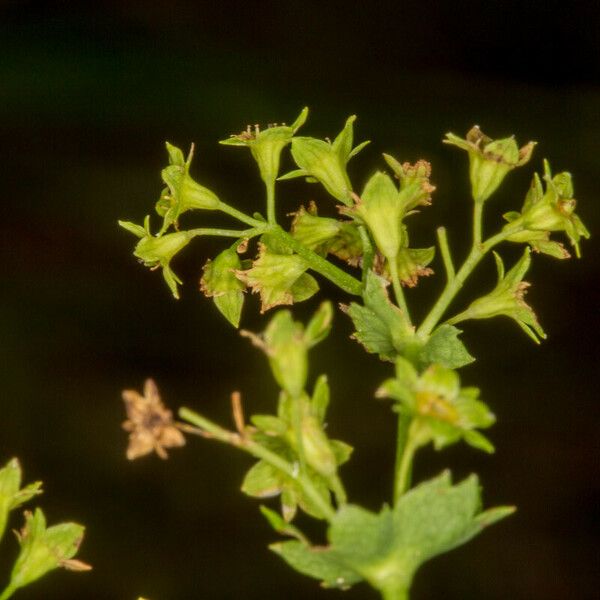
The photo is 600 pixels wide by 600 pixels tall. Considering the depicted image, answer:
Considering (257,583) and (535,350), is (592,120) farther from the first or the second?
(257,583)

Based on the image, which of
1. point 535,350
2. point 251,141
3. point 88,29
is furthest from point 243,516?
point 251,141

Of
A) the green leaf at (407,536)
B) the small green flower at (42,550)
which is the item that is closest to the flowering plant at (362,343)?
the green leaf at (407,536)

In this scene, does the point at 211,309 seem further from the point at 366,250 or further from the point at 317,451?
the point at 317,451

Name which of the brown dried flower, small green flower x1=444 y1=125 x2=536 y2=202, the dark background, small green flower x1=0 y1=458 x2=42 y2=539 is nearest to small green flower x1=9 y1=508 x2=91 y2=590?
small green flower x1=0 y1=458 x2=42 y2=539

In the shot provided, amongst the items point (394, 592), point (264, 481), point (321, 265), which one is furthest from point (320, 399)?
point (321, 265)

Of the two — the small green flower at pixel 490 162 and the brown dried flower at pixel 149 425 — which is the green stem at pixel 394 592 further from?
the small green flower at pixel 490 162

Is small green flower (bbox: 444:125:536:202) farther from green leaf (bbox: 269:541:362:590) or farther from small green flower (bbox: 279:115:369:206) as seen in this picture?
green leaf (bbox: 269:541:362:590)
